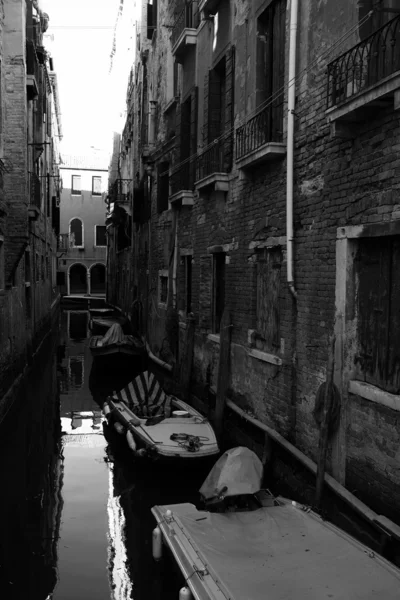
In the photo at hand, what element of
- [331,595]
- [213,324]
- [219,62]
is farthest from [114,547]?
[219,62]

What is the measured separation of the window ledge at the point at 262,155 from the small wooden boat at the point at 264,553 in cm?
384

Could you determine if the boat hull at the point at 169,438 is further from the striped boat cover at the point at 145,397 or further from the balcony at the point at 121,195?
the balcony at the point at 121,195

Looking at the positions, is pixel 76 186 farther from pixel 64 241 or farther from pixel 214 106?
pixel 214 106

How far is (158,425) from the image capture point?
919 cm

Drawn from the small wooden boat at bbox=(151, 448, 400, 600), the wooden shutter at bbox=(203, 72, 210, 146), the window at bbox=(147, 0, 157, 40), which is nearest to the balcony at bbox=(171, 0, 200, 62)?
the wooden shutter at bbox=(203, 72, 210, 146)

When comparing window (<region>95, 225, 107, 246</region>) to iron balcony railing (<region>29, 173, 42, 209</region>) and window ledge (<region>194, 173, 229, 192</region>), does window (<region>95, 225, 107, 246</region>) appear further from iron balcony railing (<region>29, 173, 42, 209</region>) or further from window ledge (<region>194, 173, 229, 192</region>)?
window ledge (<region>194, 173, 229, 192</region>)

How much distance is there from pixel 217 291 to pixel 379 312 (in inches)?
213

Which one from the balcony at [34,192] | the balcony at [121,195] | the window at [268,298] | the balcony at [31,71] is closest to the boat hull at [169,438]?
the window at [268,298]

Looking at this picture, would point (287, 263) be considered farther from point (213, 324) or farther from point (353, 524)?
point (213, 324)

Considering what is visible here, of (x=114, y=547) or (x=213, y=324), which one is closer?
(x=114, y=547)

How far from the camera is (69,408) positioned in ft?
44.2

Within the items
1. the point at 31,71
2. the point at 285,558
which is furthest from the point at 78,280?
the point at 285,558

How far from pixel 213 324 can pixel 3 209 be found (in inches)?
173

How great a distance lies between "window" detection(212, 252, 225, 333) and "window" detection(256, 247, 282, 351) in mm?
2052
